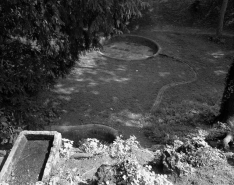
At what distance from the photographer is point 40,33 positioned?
5.64 meters

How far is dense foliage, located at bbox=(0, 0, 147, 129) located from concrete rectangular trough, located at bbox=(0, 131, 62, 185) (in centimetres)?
156

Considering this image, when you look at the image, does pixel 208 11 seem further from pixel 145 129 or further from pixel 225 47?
pixel 145 129

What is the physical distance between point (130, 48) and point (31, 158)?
38.2 feet

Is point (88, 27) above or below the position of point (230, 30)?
above

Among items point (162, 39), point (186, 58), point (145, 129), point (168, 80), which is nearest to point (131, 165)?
point (145, 129)

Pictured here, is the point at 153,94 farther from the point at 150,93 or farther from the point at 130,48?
the point at 130,48

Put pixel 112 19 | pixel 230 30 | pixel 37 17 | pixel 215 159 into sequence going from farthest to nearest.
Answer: pixel 230 30, pixel 112 19, pixel 37 17, pixel 215 159

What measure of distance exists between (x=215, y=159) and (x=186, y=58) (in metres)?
9.90

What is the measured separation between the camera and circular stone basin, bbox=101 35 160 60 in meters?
14.0

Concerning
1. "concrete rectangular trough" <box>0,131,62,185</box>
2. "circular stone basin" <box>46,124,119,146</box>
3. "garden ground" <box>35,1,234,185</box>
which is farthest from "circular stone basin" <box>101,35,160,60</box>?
"concrete rectangular trough" <box>0,131,62,185</box>


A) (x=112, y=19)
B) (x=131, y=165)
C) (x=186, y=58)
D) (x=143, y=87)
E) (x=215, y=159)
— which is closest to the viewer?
(x=131, y=165)

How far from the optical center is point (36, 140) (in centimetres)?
457

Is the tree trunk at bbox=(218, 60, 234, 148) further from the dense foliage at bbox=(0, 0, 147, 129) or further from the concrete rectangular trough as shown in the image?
the concrete rectangular trough

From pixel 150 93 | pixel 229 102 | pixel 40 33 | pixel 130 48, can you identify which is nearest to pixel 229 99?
pixel 229 102
